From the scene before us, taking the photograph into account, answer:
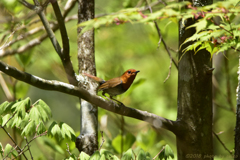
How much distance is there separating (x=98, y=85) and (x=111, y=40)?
194 inches

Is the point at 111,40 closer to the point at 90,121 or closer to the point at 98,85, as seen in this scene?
the point at 98,85

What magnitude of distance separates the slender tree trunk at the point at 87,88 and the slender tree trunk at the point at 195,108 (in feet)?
3.73

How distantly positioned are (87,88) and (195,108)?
150cm

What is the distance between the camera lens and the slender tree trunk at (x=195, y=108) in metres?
3.04

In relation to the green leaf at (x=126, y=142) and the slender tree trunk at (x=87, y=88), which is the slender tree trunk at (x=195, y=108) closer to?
the slender tree trunk at (x=87, y=88)

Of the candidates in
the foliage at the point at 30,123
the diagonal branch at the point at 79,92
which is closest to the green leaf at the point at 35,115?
the foliage at the point at 30,123

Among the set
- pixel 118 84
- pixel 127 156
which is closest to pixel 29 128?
pixel 127 156

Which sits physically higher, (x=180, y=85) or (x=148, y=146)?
(x=180, y=85)

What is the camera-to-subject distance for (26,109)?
2.83 meters

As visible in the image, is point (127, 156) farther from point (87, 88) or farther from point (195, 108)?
point (87, 88)

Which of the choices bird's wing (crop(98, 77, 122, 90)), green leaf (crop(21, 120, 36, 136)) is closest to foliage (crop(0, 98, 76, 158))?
green leaf (crop(21, 120, 36, 136))

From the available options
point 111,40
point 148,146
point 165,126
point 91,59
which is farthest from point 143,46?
point 165,126

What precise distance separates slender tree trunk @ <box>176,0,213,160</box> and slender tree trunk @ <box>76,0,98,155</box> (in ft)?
3.73

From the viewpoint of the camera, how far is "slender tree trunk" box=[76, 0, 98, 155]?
10.7ft
